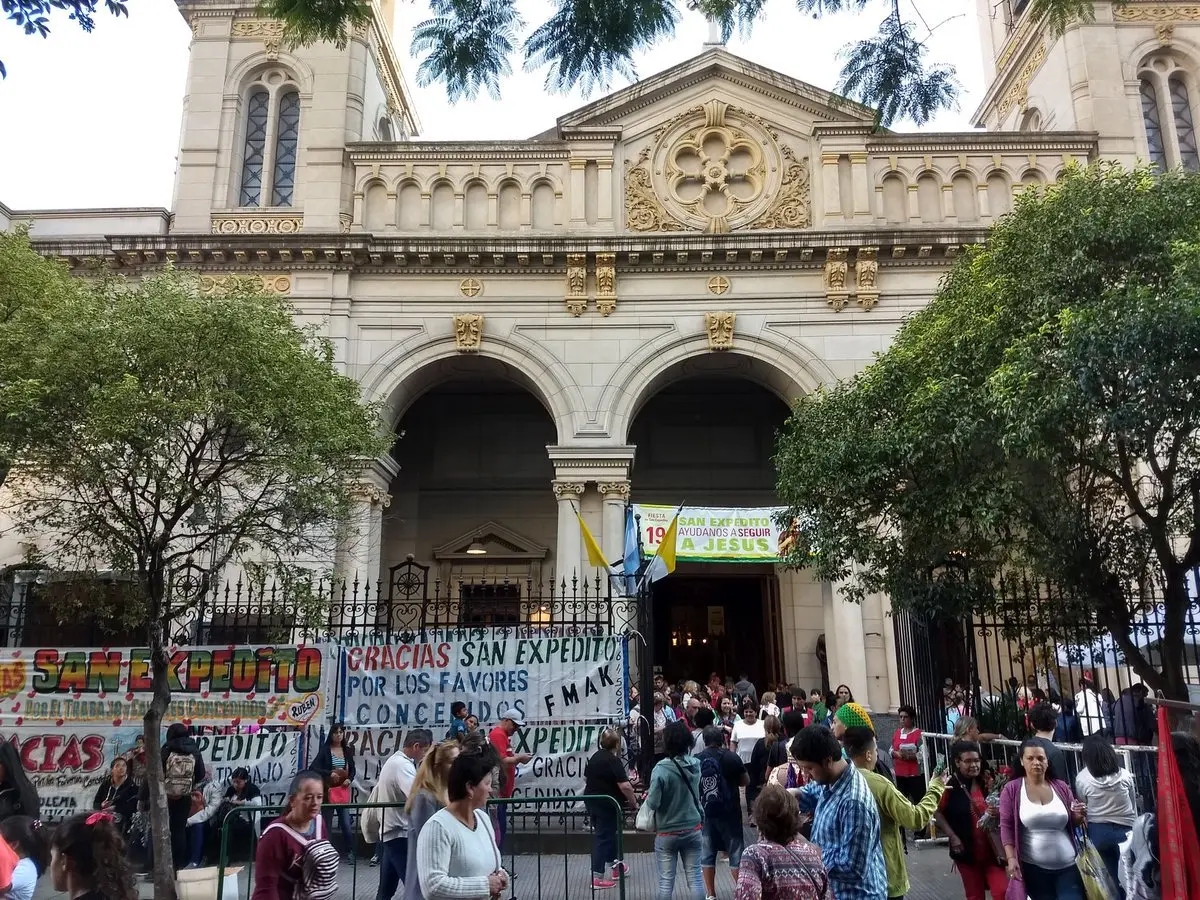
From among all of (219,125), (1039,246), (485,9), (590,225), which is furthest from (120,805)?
(219,125)

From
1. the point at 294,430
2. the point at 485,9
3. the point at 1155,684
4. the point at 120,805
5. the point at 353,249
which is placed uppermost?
the point at 353,249

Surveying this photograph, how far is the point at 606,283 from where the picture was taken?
2059 cm

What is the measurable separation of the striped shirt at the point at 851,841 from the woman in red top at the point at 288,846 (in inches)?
114

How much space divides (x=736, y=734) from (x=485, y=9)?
32.5 ft

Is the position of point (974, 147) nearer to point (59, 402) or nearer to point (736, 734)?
point (736, 734)

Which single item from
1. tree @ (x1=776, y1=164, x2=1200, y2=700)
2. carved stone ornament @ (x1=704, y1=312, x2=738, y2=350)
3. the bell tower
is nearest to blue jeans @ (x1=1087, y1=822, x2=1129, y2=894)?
tree @ (x1=776, y1=164, x2=1200, y2=700)

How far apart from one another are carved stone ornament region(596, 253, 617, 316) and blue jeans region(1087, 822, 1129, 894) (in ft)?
51.0

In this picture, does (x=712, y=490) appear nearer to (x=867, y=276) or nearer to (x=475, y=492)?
(x=475, y=492)

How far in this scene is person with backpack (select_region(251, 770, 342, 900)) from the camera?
5020mm

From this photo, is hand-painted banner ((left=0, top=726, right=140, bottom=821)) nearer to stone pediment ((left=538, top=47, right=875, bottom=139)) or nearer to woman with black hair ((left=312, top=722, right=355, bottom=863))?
woman with black hair ((left=312, top=722, right=355, bottom=863))

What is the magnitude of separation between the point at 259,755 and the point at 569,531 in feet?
27.4

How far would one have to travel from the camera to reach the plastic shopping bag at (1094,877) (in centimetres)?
577

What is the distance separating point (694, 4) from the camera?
278 inches

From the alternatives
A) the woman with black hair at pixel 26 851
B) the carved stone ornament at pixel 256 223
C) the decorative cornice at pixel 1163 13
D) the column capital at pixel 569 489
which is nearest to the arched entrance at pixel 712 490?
the column capital at pixel 569 489
